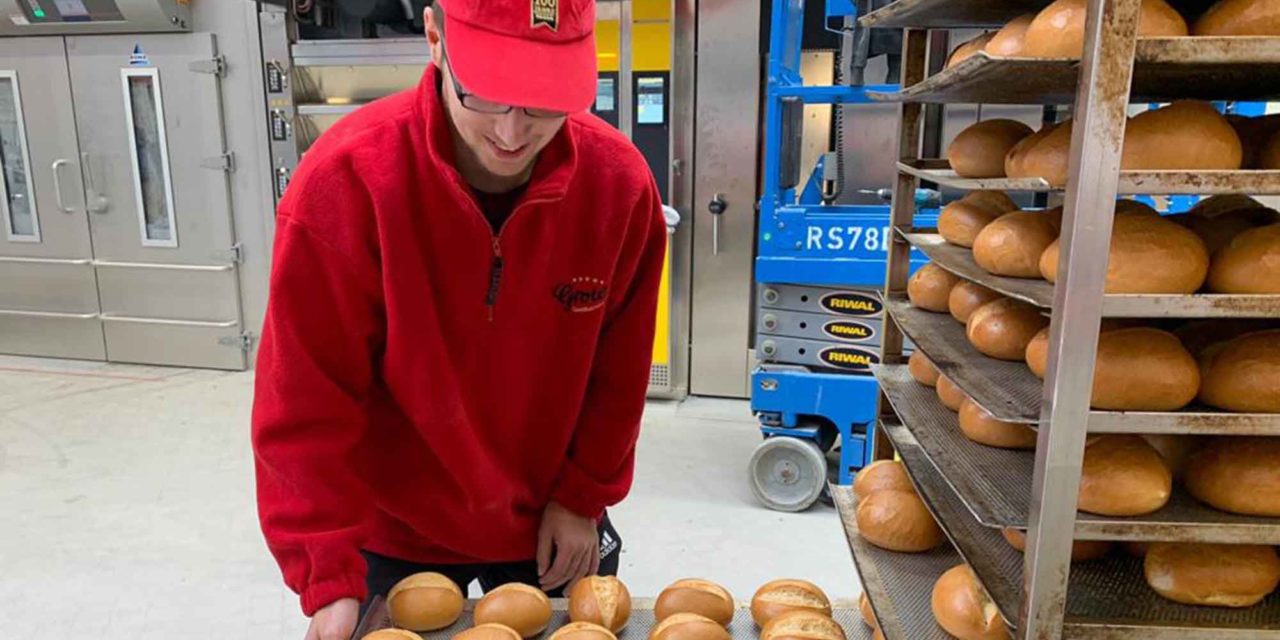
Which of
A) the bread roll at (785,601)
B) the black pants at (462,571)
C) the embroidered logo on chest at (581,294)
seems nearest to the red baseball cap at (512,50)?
the embroidered logo on chest at (581,294)

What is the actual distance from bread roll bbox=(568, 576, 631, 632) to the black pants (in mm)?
332

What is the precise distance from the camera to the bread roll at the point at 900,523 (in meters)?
0.94

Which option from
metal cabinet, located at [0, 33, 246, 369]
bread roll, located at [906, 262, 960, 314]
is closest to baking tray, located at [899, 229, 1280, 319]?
bread roll, located at [906, 262, 960, 314]

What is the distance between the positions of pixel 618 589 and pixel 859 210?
1962 mm

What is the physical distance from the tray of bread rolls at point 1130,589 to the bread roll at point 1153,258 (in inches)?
9.3

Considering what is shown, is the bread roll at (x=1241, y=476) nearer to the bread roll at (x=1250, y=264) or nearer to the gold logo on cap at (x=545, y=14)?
the bread roll at (x=1250, y=264)

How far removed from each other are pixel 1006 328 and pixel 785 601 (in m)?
0.47

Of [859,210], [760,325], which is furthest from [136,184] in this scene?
[859,210]

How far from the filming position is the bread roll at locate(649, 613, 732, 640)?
984mm

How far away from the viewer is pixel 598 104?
4078mm

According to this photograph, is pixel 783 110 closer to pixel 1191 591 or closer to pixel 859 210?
pixel 859 210

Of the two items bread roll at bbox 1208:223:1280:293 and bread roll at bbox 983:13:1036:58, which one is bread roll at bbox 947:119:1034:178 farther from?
bread roll at bbox 1208:223:1280:293

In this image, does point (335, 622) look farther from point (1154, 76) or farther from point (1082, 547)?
point (1154, 76)

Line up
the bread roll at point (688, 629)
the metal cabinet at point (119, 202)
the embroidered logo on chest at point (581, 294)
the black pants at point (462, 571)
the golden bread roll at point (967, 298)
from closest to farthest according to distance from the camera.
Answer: the golden bread roll at point (967, 298)
the bread roll at point (688, 629)
the embroidered logo on chest at point (581, 294)
the black pants at point (462, 571)
the metal cabinet at point (119, 202)
